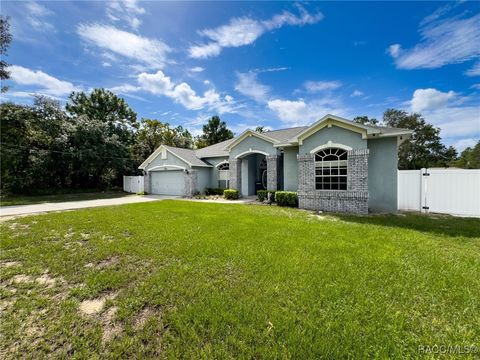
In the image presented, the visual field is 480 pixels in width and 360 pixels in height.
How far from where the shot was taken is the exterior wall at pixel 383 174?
10.6 m

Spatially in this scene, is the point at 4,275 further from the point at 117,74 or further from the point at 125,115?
the point at 125,115

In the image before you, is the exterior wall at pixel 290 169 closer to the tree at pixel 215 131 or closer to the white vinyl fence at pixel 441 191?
the white vinyl fence at pixel 441 191

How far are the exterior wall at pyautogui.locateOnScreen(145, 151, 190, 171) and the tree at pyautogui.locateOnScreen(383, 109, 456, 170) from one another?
36.0 meters

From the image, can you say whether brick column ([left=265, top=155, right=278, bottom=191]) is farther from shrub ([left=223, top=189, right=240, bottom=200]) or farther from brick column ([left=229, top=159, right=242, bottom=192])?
brick column ([left=229, top=159, right=242, bottom=192])

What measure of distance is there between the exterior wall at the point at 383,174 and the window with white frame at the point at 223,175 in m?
11.9

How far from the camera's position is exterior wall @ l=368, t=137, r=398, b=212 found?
1058 centimetres

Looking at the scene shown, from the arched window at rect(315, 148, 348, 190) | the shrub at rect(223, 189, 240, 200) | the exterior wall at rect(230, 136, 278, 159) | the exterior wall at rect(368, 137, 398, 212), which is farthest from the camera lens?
the shrub at rect(223, 189, 240, 200)

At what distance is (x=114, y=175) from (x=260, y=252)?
26.7m

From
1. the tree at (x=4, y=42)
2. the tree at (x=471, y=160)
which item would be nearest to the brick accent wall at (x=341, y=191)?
the tree at (x=4, y=42)

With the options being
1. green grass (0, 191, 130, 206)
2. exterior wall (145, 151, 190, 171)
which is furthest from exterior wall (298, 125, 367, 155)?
green grass (0, 191, 130, 206)

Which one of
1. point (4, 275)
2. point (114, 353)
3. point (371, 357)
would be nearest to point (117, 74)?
point (4, 275)

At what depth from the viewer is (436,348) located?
2461 millimetres

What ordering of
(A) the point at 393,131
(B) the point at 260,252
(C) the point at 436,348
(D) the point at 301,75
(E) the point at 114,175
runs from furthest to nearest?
1. (E) the point at 114,175
2. (D) the point at 301,75
3. (A) the point at 393,131
4. (B) the point at 260,252
5. (C) the point at 436,348

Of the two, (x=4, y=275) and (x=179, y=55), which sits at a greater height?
(x=179, y=55)
